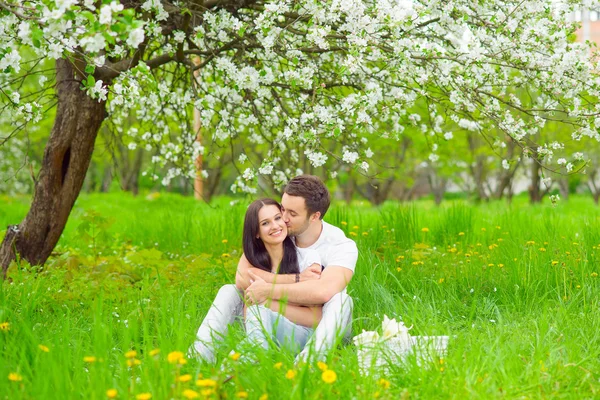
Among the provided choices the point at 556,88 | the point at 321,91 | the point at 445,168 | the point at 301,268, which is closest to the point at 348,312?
the point at 301,268

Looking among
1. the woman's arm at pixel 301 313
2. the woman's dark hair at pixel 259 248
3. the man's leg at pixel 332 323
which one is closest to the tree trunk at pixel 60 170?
the woman's dark hair at pixel 259 248

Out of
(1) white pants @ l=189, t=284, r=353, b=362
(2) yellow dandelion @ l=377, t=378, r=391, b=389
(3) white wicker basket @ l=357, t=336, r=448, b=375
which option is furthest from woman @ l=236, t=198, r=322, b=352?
(2) yellow dandelion @ l=377, t=378, r=391, b=389

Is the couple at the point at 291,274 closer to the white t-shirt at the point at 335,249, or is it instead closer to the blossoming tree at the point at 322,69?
the white t-shirt at the point at 335,249

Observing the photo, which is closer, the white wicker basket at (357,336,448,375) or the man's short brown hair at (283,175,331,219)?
the white wicker basket at (357,336,448,375)

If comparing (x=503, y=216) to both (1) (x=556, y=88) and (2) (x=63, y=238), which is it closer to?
(1) (x=556, y=88)

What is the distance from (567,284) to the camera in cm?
475

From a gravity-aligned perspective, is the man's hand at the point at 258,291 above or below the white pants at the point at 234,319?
above

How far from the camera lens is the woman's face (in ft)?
12.5

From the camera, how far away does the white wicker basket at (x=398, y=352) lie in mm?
3002

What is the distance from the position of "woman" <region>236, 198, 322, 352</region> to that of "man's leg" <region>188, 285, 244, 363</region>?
93 millimetres

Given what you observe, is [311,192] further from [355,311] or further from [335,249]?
[355,311]

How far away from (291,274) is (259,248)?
277 mm

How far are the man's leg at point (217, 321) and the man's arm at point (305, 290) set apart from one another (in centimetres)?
13

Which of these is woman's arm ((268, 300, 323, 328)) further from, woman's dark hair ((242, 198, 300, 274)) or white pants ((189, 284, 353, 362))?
woman's dark hair ((242, 198, 300, 274))
